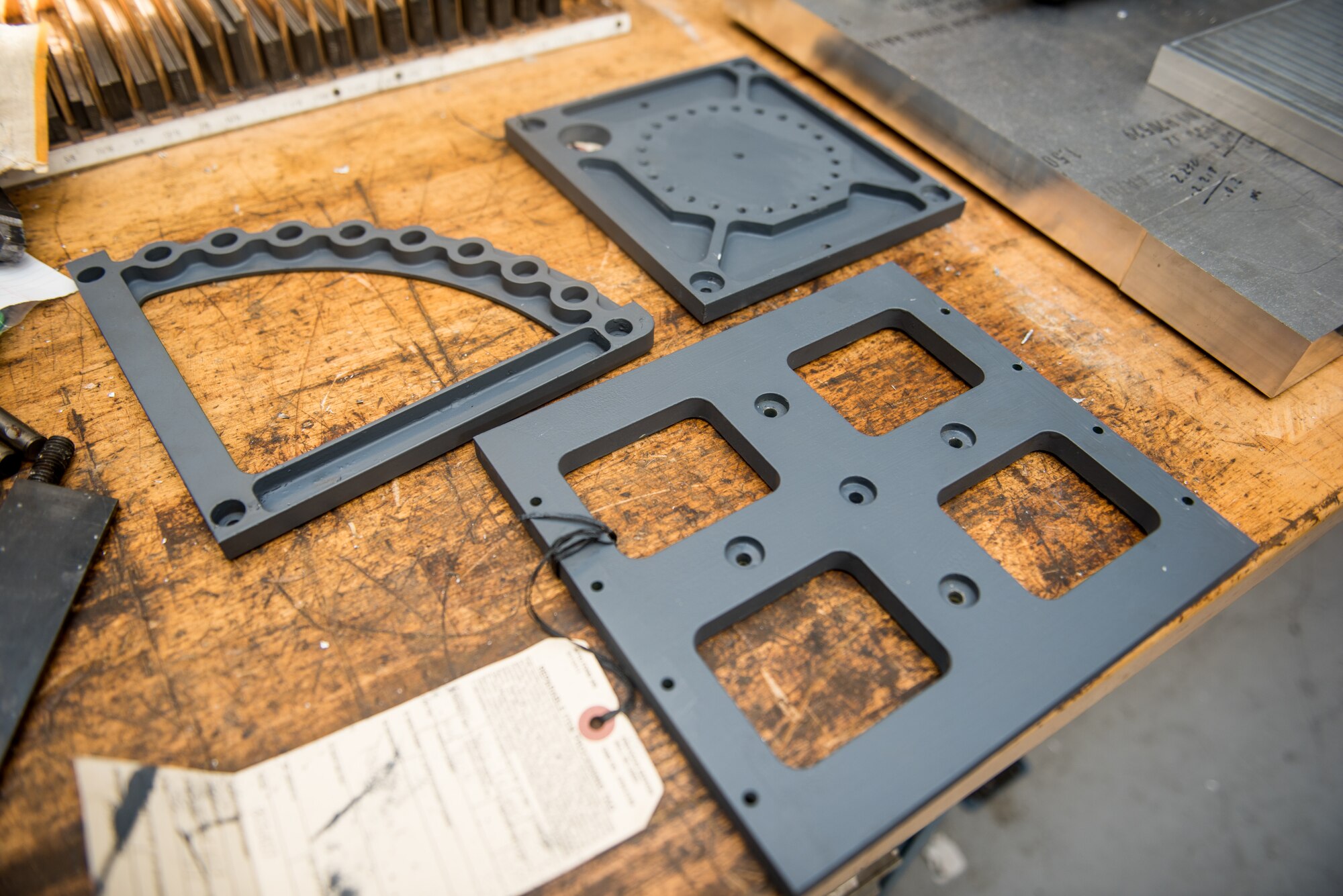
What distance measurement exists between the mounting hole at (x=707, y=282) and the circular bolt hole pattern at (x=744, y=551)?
46 centimetres

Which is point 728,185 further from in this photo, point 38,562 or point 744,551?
point 38,562

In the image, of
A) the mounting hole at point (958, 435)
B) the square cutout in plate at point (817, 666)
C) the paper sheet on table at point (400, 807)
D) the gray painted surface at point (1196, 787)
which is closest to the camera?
the paper sheet on table at point (400, 807)

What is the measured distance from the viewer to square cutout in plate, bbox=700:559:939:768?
97 cm

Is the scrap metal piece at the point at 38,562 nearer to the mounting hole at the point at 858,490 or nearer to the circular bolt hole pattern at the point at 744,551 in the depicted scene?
the circular bolt hole pattern at the point at 744,551

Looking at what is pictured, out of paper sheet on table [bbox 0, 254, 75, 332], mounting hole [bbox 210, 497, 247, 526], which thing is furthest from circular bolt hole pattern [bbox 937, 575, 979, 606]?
paper sheet on table [bbox 0, 254, 75, 332]

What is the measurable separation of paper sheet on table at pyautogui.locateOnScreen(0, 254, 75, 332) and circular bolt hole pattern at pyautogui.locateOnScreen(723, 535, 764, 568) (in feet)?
3.55

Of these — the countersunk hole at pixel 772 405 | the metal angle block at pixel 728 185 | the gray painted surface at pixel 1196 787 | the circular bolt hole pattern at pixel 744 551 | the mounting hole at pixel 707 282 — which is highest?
the metal angle block at pixel 728 185

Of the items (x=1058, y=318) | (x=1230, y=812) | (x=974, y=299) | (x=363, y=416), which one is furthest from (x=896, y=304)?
(x=1230, y=812)

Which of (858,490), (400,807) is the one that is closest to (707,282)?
(858,490)

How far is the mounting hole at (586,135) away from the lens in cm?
162

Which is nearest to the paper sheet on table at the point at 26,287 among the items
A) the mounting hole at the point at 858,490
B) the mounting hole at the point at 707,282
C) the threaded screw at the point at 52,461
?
the threaded screw at the point at 52,461

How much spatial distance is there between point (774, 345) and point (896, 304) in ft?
0.73

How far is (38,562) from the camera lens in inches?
40.1

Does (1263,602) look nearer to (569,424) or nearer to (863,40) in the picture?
(863,40)
